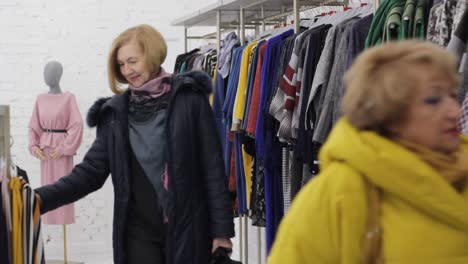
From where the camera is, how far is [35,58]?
7312 mm

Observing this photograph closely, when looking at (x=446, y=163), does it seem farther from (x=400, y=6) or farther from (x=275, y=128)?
(x=275, y=128)

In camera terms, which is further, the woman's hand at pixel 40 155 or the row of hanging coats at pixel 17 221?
the woman's hand at pixel 40 155

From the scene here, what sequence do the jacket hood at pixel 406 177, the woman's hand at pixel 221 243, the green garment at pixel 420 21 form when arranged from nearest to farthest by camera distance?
1. the jacket hood at pixel 406 177
2. the green garment at pixel 420 21
3. the woman's hand at pixel 221 243

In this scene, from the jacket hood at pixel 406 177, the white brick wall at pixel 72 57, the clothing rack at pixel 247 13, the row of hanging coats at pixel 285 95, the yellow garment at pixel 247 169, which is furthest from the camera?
the white brick wall at pixel 72 57

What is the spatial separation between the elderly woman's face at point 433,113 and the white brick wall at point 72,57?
6161 millimetres

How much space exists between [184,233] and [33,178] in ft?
15.8

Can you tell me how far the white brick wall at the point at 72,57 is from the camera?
7273mm

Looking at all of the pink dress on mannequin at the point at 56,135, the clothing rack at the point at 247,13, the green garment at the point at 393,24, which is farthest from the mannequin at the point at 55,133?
the green garment at the point at 393,24

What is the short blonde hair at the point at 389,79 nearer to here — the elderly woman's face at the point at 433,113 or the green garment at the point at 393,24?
the elderly woman's face at the point at 433,113

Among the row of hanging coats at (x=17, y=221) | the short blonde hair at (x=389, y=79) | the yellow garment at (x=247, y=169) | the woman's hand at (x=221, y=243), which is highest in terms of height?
the short blonde hair at (x=389, y=79)

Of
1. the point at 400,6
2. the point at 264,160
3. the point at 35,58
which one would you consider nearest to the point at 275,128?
the point at 264,160

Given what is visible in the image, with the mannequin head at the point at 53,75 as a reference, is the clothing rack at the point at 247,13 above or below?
above

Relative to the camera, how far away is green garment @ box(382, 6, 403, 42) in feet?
9.27

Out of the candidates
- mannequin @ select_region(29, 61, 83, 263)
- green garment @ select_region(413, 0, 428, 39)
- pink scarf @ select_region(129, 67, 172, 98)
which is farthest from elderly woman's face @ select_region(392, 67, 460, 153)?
mannequin @ select_region(29, 61, 83, 263)
